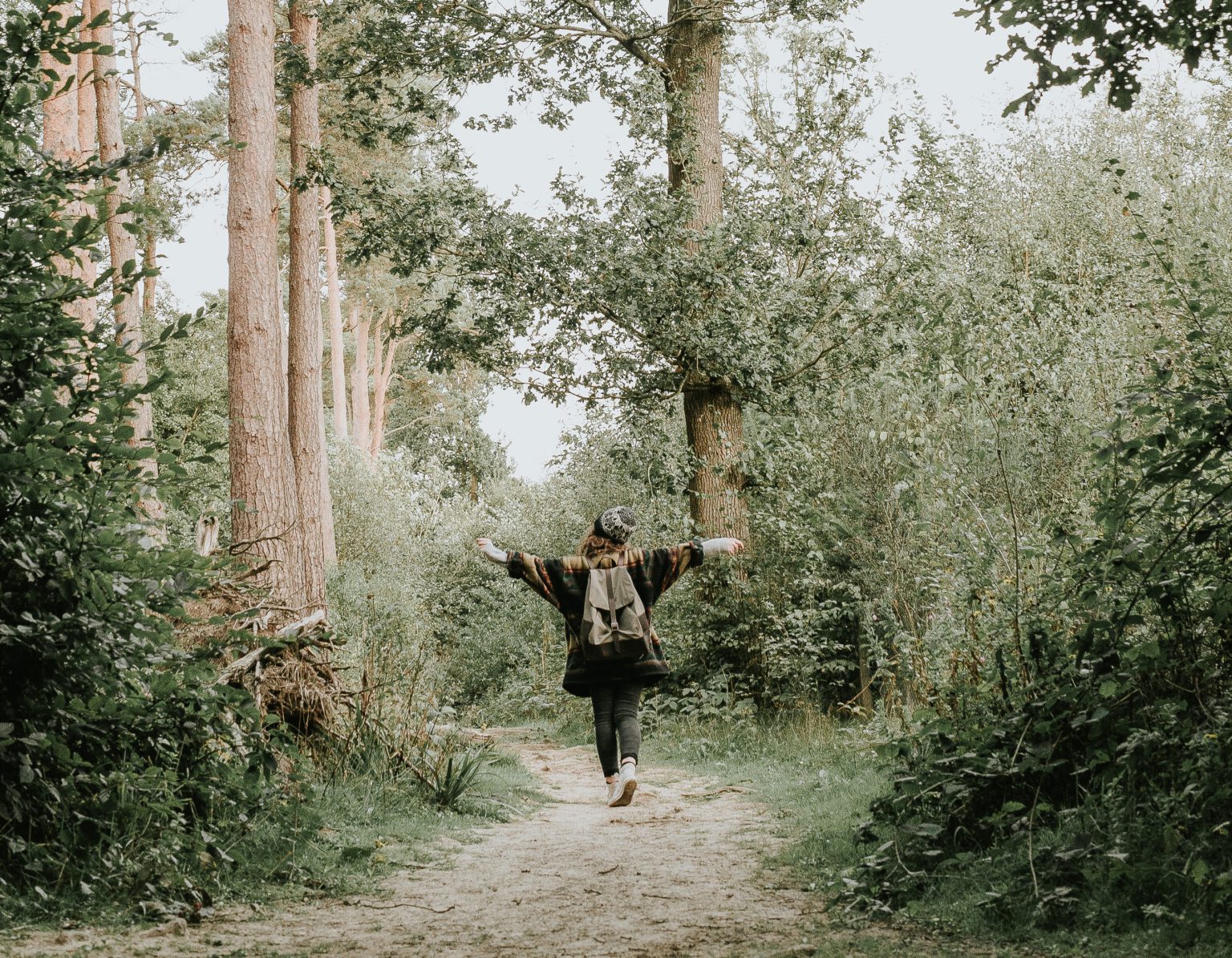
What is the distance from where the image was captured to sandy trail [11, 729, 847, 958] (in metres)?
4.53

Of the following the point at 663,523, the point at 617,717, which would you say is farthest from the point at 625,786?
the point at 663,523

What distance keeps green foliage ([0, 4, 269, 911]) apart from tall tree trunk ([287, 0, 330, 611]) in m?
10.1

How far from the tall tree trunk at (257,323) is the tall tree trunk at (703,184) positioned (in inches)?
224

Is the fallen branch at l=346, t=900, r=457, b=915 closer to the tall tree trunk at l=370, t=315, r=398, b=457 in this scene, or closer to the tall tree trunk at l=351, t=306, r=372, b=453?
the tall tree trunk at l=351, t=306, r=372, b=453

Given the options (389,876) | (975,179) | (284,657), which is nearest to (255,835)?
(389,876)

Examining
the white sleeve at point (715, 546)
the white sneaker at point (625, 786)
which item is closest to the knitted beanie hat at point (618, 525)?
the white sleeve at point (715, 546)

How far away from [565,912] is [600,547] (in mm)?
3168

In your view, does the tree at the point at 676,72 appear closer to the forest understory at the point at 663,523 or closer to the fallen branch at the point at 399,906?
the forest understory at the point at 663,523

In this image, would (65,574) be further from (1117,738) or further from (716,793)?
(716,793)

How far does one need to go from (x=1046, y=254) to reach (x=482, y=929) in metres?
16.3

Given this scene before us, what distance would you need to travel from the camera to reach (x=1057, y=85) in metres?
4.62

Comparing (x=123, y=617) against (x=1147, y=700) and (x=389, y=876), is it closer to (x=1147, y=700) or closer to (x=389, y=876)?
(x=389, y=876)

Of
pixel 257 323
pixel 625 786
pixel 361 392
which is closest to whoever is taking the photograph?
pixel 625 786

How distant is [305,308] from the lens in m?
16.6
